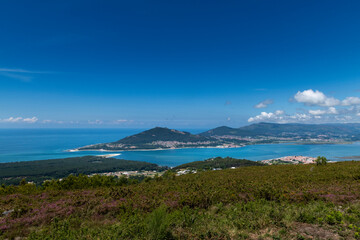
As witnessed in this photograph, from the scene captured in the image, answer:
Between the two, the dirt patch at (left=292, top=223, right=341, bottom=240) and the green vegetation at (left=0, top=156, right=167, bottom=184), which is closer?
the dirt patch at (left=292, top=223, right=341, bottom=240)

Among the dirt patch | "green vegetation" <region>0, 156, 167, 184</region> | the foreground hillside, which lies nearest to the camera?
the dirt patch

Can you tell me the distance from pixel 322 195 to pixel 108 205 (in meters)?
11.4

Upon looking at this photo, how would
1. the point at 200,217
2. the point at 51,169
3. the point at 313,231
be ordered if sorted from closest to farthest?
1. the point at 313,231
2. the point at 200,217
3. the point at 51,169

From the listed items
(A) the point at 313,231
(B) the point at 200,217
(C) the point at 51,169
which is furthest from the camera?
(C) the point at 51,169

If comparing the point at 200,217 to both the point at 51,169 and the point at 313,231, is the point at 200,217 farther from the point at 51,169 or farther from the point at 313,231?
the point at 51,169

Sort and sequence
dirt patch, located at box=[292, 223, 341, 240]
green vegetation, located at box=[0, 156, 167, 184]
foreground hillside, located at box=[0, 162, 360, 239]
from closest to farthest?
dirt patch, located at box=[292, 223, 341, 240], foreground hillside, located at box=[0, 162, 360, 239], green vegetation, located at box=[0, 156, 167, 184]

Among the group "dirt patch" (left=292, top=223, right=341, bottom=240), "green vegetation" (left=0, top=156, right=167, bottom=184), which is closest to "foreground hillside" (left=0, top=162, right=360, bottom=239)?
"dirt patch" (left=292, top=223, right=341, bottom=240)

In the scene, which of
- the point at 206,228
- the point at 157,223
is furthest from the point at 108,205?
the point at 206,228

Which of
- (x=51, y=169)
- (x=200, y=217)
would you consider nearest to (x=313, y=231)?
(x=200, y=217)

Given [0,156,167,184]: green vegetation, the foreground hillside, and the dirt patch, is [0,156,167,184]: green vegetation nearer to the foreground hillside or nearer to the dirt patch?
the foreground hillside

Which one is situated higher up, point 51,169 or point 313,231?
point 313,231

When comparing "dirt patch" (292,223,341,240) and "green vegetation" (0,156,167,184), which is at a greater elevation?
"dirt patch" (292,223,341,240)

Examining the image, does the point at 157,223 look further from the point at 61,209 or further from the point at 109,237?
the point at 61,209

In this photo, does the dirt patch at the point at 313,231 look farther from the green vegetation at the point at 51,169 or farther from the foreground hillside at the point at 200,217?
the green vegetation at the point at 51,169
